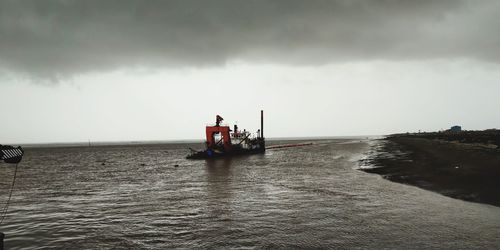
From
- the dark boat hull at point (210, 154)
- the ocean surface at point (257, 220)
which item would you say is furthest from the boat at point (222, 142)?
the ocean surface at point (257, 220)

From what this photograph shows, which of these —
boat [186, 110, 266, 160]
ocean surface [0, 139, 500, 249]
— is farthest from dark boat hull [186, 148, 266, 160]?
ocean surface [0, 139, 500, 249]

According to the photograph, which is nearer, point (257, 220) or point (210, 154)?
point (257, 220)

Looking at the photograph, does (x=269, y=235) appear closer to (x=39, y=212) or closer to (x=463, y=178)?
(x=39, y=212)

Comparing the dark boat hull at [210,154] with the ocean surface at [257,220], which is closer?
the ocean surface at [257,220]

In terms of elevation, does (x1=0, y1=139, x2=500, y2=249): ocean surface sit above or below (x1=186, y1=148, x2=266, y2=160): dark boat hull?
below

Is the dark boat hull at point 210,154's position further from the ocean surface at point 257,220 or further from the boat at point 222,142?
the ocean surface at point 257,220

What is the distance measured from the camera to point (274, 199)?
1916 cm

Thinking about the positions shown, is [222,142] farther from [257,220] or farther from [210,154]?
[257,220]

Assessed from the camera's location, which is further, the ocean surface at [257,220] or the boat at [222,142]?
the boat at [222,142]

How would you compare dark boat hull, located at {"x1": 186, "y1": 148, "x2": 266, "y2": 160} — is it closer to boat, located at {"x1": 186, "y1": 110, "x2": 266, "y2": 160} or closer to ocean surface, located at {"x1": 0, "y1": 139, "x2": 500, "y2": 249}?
boat, located at {"x1": 186, "y1": 110, "x2": 266, "y2": 160}

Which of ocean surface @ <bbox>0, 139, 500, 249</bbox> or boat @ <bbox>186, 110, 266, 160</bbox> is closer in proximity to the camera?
ocean surface @ <bbox>0, 139, 500, 249</bbox>

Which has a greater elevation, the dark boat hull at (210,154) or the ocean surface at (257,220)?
the dark boat hull at (210,154)

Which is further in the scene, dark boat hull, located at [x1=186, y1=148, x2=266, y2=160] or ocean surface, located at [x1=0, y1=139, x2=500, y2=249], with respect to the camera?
dark boat hull, located at [x1=186, y1=148, x2=266, y2=160]

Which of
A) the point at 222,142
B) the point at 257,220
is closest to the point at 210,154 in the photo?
the point at 222,142
